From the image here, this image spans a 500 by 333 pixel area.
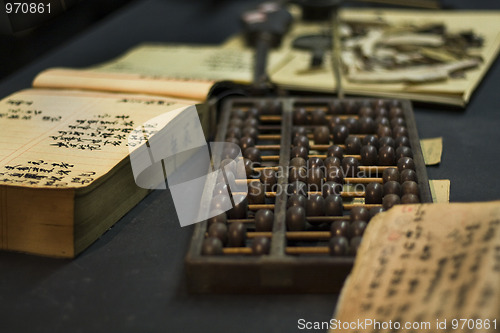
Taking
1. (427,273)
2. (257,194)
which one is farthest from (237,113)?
(427,273)

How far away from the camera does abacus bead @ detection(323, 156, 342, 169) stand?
109 cm

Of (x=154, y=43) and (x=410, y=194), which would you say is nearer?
(x=410, y=194)

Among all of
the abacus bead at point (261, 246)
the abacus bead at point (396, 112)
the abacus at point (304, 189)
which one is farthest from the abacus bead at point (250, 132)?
the abacus bead at point (261, 246)

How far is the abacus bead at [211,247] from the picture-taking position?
840 mm

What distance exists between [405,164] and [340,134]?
0.67ft

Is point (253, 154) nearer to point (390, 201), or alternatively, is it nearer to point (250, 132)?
point (250, 132)

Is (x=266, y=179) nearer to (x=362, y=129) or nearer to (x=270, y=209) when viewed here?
(x=270, y=209)

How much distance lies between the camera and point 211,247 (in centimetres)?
84

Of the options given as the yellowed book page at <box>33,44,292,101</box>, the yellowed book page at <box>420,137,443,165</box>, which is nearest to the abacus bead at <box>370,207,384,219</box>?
the yellowed book page at <box>420,137,443,165</box>

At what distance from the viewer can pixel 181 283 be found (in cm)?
88

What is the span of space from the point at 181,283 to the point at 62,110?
0.57m

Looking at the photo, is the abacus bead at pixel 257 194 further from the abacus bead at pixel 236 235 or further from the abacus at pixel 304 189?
the abacus bead at pixel 236 235

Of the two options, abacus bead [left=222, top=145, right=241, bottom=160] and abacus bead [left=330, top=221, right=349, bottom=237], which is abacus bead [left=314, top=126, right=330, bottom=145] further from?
abacus bead [left=330, top=221, right=349, bottom=237]

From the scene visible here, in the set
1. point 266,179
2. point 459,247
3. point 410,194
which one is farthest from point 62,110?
point 459,247
